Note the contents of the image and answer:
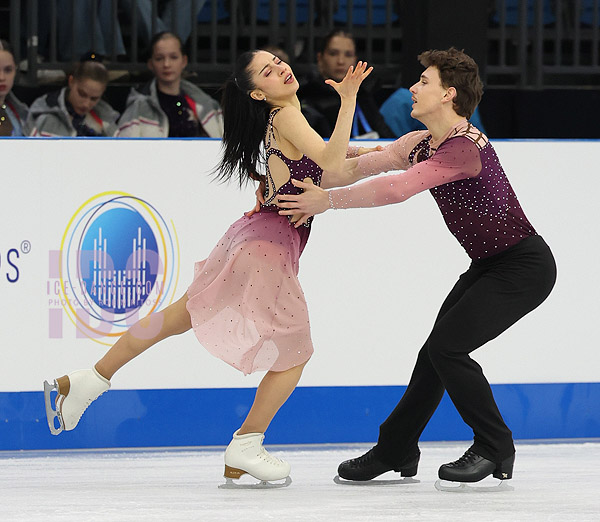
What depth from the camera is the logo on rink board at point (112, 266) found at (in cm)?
413

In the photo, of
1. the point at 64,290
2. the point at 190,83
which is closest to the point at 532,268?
the point at 64,290

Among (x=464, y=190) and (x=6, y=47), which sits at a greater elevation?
(x=6, y=47)

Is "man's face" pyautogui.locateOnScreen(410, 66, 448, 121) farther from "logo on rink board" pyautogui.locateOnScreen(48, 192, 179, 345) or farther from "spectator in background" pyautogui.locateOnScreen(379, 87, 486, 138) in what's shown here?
"spectator in background" pyautogui.locateOnScreen(379, 87, 486, 138)

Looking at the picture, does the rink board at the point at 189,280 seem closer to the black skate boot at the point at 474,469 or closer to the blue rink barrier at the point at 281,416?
the blue rink barrier at the point at 281,416

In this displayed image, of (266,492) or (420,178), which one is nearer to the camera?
(420,178)

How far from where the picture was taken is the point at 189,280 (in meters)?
4.17

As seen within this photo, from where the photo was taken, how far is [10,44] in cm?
476

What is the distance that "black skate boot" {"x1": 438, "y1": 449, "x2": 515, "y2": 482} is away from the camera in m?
3.28

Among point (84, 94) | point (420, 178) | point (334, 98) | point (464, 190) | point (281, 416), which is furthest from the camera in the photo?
point (334, 98)

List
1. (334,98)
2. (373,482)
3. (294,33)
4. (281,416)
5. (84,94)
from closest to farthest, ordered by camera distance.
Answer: (373,482) < (281,416) < (84,94) < (334,98) < (294,33)

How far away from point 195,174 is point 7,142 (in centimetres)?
68

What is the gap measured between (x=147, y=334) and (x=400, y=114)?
1871mm

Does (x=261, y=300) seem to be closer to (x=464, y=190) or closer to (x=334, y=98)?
(x=464, y=190)

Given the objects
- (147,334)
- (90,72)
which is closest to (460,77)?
(147,334)
